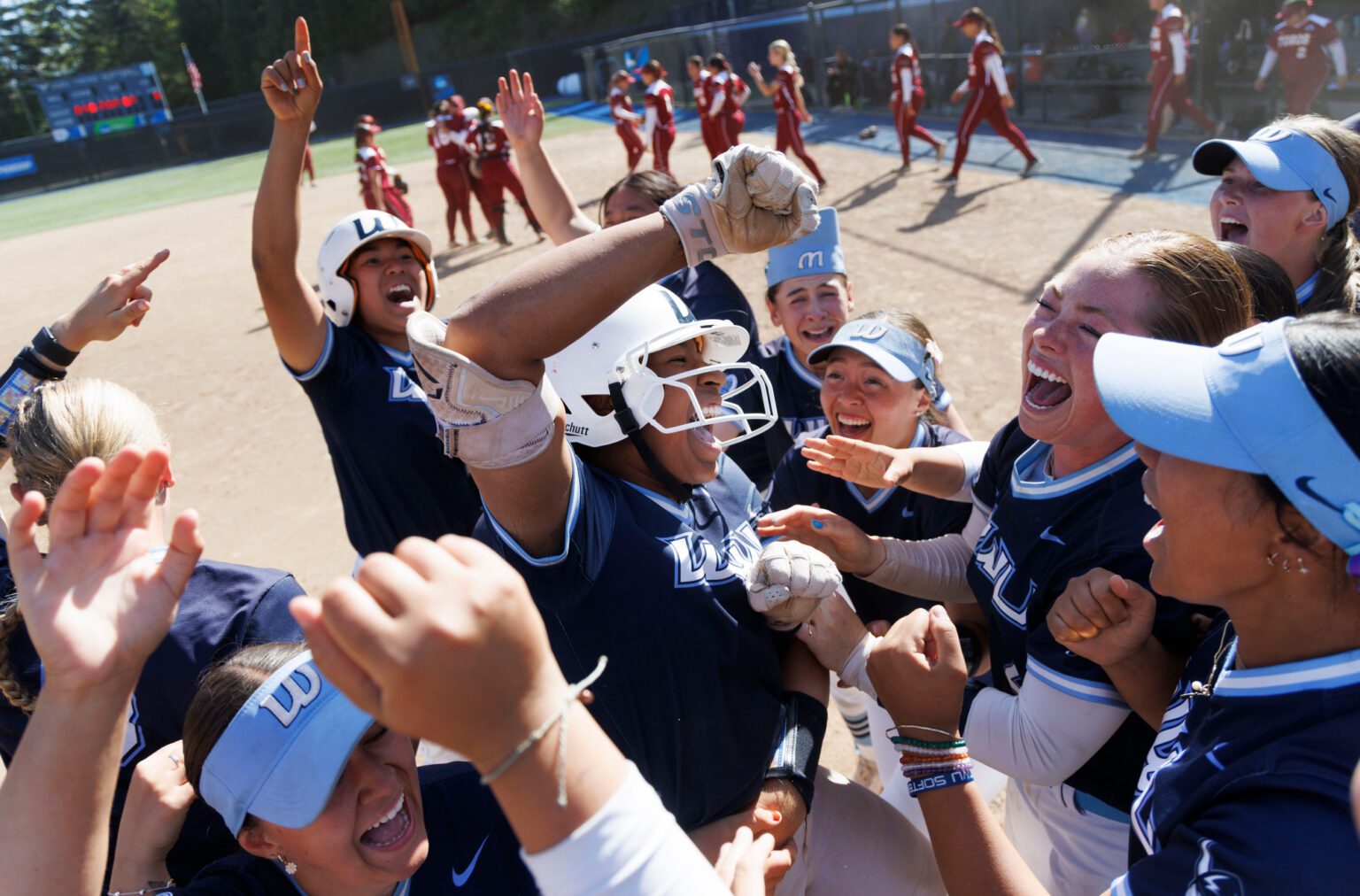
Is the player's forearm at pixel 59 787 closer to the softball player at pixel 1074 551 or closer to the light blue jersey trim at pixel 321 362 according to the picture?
the softball player at pixel 1074 551

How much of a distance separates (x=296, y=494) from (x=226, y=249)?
13100 millimetres

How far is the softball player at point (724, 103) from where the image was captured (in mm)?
16625

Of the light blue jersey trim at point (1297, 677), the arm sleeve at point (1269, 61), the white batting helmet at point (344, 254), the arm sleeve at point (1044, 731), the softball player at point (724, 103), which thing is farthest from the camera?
the softball player at point (724, 103)

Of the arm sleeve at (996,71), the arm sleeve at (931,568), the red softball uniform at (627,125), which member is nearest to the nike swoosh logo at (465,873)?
the arm sleeve at (931,568)

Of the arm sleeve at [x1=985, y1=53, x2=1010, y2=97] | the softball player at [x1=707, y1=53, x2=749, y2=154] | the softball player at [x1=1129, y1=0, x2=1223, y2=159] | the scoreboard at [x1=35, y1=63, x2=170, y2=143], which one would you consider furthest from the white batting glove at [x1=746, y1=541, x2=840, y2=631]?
the scoreboard at [x1=35, y1=63, x2=170, y2=143]

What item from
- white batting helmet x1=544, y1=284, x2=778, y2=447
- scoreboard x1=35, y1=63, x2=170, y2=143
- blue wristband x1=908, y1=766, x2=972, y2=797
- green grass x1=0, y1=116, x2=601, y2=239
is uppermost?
scoreboard x1=35, y1=63, x2=170, y2=143

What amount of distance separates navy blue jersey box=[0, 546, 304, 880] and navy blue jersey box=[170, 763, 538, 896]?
0.37 m

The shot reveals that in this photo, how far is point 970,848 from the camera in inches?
71.1

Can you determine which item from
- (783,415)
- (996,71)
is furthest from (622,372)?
(996,71)

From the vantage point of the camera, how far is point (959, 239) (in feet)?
36.1

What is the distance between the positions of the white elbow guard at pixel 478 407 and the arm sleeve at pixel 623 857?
751 mm

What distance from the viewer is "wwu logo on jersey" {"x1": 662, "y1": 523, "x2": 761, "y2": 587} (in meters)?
2.06

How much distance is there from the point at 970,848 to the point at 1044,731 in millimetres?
349

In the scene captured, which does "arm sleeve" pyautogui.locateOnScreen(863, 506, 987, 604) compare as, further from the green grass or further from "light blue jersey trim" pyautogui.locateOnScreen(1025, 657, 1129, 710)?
the green grass
